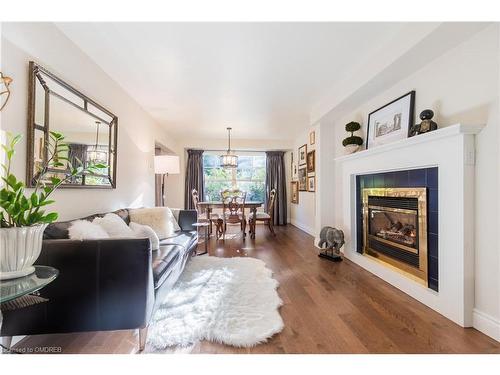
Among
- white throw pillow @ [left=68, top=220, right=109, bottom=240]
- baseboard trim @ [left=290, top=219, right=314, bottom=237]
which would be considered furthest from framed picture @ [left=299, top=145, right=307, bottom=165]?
white throw pillow @ [left=68, top=220, right=109, bottom=240]

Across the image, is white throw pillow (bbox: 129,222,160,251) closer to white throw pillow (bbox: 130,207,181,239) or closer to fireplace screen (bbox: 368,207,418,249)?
white throw pillow (bbox: 130,207,181,239)

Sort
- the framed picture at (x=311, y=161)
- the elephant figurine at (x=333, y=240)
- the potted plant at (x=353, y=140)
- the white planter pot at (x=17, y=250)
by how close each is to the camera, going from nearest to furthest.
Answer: the white planter pot at (x=17, y=250)
the potted plant at (x=353, y=140)
the elephant figurine at (x=333, y=240)
the framed picture at (x=311, y=161)

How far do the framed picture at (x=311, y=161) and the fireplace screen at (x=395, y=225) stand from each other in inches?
82.6


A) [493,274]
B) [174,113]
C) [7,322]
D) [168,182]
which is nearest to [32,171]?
[7,322]

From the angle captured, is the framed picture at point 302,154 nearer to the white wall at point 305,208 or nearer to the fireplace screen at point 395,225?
the white wall at point 305,208

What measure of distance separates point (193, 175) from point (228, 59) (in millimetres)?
4342

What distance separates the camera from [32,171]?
162 cm

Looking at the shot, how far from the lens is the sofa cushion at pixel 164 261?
5.48 feet

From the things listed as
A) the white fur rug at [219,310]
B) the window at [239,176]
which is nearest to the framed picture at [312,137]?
the window at [239,176]

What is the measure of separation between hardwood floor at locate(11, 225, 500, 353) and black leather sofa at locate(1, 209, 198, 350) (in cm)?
20

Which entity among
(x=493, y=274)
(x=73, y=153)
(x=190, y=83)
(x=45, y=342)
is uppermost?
(x=190, y=83)

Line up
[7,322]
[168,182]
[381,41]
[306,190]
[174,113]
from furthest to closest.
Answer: [168,182], [306,190], [174,113], [381,41], [7,322]

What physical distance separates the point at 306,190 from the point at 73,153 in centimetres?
446
